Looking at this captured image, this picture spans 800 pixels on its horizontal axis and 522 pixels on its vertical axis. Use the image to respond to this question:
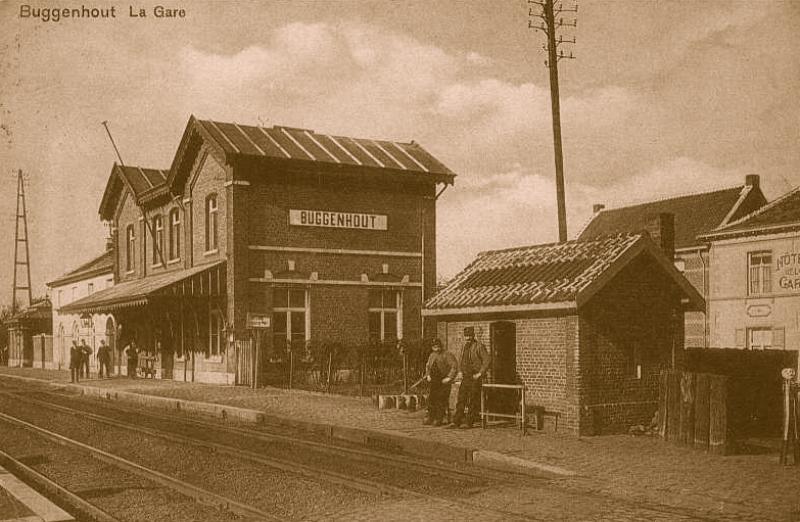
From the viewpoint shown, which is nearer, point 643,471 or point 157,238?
point 643,471

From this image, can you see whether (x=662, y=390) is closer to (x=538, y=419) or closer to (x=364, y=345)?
(x=538, y=419)

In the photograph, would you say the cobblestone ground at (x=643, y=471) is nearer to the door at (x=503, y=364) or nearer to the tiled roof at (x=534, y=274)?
the door at (x=503, y=364)

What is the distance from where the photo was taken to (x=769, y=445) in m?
11.9

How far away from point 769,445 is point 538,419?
3.51 meters

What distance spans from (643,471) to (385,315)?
1907 cm

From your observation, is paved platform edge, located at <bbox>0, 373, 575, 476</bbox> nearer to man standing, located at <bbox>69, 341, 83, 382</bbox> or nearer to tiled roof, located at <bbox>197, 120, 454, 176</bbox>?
tiled roof, located at <bbox>197, 120, 454, 176</bbox>

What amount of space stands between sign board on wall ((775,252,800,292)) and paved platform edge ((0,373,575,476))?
69.7 ft

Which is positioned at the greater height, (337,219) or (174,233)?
(337,219)

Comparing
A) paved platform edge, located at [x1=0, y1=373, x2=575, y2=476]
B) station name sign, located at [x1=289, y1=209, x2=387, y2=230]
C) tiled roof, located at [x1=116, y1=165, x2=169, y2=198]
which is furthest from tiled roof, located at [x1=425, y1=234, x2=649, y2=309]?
tiled roof, located at [x1=116, y1=165, x2=169, y2=198]

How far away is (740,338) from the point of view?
106 ft

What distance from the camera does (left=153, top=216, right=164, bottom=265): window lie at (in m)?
33.0

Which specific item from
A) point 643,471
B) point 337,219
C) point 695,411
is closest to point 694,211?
point 337,219

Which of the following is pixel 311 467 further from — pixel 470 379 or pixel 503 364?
pixel 503 364

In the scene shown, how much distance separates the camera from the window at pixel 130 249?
36562 millimetres
